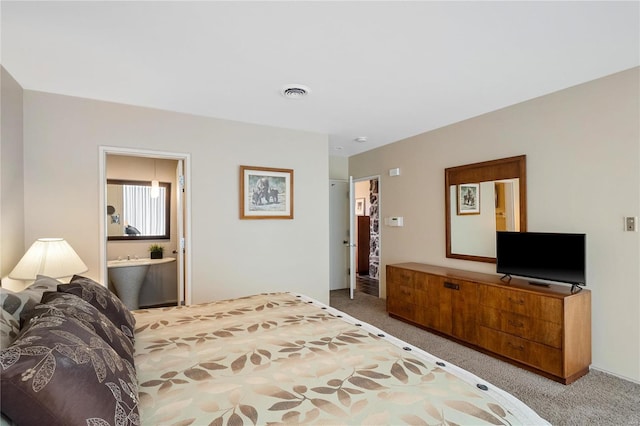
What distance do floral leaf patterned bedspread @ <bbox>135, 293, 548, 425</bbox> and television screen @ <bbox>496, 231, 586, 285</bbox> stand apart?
2047 millimetres

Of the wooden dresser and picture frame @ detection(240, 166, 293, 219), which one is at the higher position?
picture frame @ detection(240, 166, 293, 219)

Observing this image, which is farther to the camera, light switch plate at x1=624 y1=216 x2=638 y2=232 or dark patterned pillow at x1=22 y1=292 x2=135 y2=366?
light switch plate at x1=624 y1=216 x2=638 y2=232

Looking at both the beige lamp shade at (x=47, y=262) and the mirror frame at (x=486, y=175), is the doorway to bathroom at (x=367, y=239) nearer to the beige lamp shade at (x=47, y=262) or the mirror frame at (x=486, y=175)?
the mirror frame at (x=486, y=175)

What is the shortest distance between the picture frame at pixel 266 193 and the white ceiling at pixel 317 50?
88 centimetres

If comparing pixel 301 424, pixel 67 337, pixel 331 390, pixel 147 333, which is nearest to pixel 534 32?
pixel 331 390

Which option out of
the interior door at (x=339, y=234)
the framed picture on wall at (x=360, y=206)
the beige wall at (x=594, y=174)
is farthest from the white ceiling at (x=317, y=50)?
the framed picture on wall at (x=360, y=206)

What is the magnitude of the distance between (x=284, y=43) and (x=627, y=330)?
3518 mm

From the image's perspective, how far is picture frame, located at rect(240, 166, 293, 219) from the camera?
394cm

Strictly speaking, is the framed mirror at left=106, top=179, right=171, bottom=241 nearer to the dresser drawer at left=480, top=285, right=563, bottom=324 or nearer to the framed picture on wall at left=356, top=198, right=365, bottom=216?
the dresser drawer at left=480, top=285, right=563, bottom=324

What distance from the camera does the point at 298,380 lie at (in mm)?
1335

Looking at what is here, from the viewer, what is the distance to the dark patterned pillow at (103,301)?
5.38 ft

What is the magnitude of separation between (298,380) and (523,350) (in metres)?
2.54

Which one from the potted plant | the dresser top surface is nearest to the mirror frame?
the dresser top surface

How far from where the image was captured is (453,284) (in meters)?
3.56
